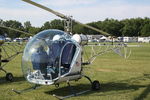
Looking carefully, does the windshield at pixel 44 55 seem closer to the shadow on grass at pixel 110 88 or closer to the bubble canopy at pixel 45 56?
the bubble canopy at pixel 45 56

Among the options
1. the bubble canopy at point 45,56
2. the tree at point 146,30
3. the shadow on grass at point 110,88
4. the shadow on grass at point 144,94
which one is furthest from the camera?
A: the tree at point 146,30

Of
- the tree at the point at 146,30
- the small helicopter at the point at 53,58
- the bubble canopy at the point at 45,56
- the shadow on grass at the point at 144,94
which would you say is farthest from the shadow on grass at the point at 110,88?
the tree at the point at 146,30

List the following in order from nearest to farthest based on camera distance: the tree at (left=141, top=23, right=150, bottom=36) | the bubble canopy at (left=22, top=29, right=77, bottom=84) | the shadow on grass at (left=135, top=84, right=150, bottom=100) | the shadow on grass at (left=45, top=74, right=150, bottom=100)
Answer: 1. the bubble canopy at (left=22, top=29, right=77, bottom=84)
2. the shadow on grass at (left=135, top=84, right=150, bottom=100)
3. the shadow on grass at (left=45, top=74, right=150, bottom=100)
4. the tree at (left=141, top=23, right=150, bottom=36)

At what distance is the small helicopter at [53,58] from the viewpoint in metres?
8.73

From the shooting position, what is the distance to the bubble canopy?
8.73 metres

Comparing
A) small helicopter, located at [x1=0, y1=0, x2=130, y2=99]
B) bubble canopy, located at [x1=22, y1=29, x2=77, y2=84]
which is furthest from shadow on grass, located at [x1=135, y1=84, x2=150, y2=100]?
bubble canopy, located at [x1=22, y1=29, x2=77, y2=84]

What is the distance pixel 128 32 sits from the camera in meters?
144

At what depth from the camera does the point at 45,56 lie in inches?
346

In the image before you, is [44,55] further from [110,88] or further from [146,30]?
[146,30]

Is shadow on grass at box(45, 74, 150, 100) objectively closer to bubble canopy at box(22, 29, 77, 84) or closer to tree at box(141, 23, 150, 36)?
bubble canopy at box(22, 29, 77, 84)

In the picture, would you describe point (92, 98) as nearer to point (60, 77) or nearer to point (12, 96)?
point (60, 77)

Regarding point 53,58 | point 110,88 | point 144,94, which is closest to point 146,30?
point 110,88

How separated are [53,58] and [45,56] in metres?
0.28

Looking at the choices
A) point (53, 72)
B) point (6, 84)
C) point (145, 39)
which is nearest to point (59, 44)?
point (53, 72)
